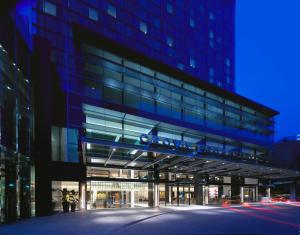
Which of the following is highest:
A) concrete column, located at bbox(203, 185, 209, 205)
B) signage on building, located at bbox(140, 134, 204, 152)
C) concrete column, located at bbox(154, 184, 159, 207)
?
signage on building, located at bbox(140, 134, 204, 152)

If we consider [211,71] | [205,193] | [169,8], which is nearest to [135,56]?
[205,193]

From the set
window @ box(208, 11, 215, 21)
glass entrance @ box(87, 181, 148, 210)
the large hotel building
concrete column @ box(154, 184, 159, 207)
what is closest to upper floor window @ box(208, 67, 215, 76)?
the large hotel building

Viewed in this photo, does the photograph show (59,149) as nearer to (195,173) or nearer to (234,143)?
(195,173)

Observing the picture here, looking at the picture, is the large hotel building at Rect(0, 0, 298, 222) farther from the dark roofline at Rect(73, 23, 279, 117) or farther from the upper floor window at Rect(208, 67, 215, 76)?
the upper floor window at Rect(208, 67, 215, 76)

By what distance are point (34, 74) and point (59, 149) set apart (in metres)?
6.55

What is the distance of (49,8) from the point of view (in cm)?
3716

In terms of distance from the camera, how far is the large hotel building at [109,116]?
23.7 m

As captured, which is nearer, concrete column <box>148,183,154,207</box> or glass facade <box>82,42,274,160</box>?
glass facade <box>82,42,274,160</box>

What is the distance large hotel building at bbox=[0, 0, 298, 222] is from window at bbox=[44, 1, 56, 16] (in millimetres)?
118

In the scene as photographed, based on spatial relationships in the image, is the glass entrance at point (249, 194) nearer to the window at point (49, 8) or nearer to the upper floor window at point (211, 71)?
the upper floor window at point (211, 71)

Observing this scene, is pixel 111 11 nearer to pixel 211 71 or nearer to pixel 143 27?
pixel 143 27

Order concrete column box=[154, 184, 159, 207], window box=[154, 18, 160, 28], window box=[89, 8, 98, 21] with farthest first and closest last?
window box=[154, 18, 160, 28] → window box=[89, 8, 98, 21] → concrete column box=[154, 184, 159, 207]

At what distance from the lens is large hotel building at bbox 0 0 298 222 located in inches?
933

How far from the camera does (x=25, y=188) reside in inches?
942
